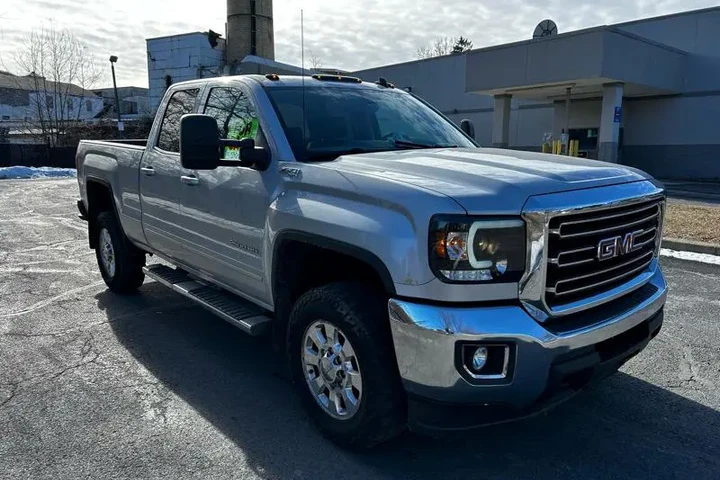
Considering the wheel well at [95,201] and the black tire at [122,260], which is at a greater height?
the wheel well at [95,201]

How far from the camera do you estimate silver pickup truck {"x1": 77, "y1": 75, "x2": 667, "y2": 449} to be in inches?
97.9

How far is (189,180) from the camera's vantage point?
430 cm

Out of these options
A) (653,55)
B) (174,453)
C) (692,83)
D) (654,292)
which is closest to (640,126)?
(692,83)

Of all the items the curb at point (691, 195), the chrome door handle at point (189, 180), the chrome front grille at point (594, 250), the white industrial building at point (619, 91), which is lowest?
the curb at point (691, 195)

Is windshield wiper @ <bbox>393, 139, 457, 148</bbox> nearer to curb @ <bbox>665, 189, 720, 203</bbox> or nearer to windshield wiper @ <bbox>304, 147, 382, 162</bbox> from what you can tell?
windshield wiper @ <bbox>304, 147, 382, 162</bbox>

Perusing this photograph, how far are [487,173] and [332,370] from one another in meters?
1.34

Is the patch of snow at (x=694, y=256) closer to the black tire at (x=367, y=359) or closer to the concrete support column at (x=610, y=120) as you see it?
the black tire at (x=367, y=359)

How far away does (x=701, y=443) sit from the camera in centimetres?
317

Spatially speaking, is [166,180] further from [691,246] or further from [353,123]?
[691,246]

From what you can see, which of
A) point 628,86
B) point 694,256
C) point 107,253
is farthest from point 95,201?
point 628,86

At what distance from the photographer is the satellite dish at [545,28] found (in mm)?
22969

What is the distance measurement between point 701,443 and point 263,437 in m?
2.51

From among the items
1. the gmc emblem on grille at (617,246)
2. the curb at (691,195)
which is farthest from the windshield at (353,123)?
the curb at (691,195)

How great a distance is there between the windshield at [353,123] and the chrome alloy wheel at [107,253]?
10.9 ft
